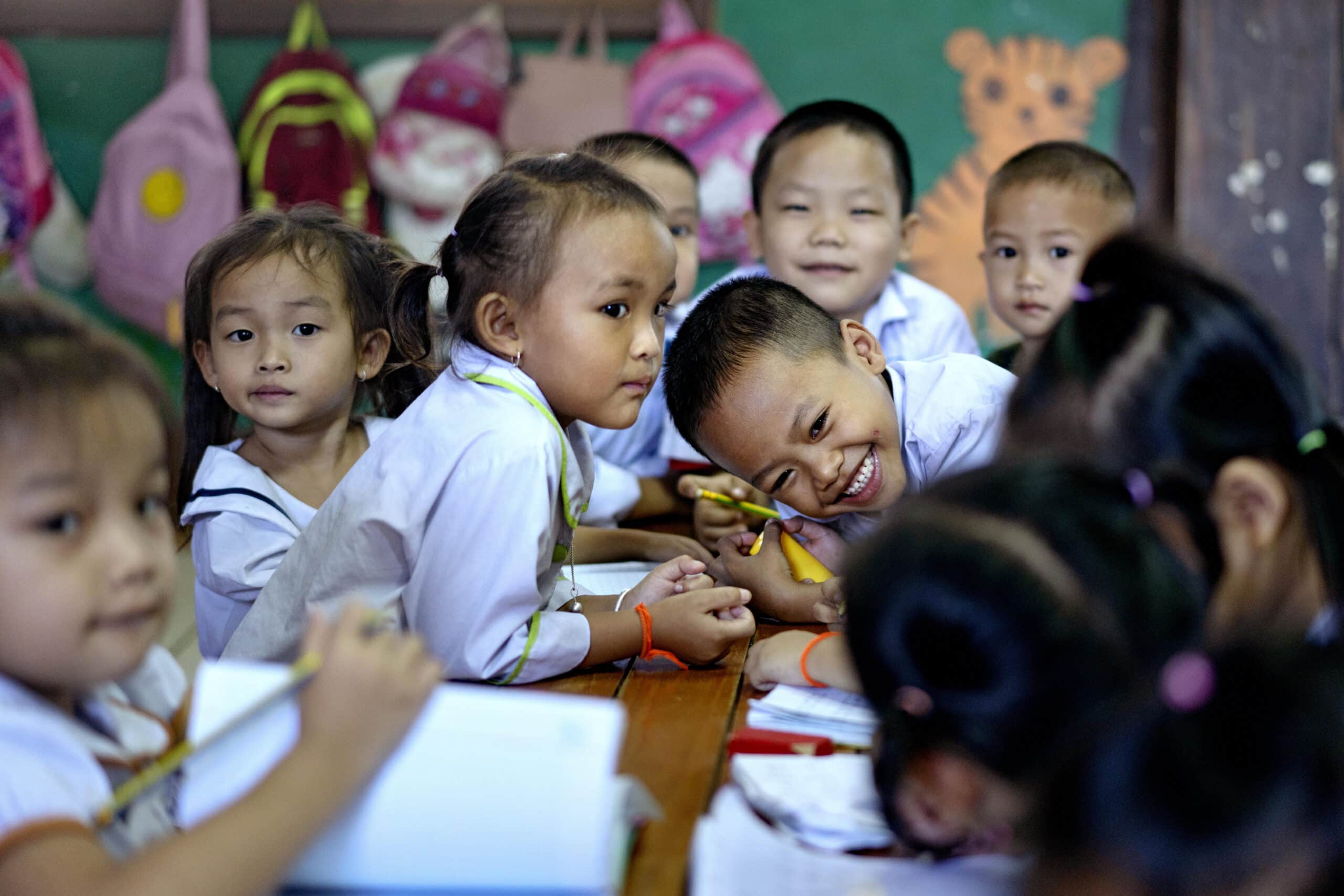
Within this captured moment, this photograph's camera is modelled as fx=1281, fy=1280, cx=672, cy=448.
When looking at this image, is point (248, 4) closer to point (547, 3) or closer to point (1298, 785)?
point (547, 3)

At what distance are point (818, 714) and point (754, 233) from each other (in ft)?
5.66

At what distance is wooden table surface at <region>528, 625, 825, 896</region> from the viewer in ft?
3.03

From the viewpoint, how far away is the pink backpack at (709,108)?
3.60 metres

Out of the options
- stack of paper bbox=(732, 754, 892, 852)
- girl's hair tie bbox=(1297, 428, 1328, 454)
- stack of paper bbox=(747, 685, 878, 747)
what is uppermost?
girl's hair tie bbox=(1297, 428, 1328, 454)

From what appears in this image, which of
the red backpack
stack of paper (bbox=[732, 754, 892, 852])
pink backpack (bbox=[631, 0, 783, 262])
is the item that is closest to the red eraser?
stack of paper (bbox=[732, 754, 892, 852])

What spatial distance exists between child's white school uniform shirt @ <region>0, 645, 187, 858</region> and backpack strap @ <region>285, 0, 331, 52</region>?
2953 millimetres

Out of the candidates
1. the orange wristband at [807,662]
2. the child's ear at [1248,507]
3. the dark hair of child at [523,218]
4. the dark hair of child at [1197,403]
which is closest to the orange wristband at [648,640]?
the orange wristband at [807,662]

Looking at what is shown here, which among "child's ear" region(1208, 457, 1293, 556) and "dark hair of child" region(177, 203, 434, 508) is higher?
"child's ear" region(1208, 457, 1293, 556)

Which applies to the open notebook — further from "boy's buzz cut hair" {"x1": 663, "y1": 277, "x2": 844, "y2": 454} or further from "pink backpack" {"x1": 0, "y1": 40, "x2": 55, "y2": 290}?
"pink backpack" {"x1": 0, "y1": 40, "x2": 55, "y2": 290}

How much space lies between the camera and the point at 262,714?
0.84 metres

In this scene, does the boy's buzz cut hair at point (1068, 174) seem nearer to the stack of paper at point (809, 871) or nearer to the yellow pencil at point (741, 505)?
the yellow pencil at point (741, 505)

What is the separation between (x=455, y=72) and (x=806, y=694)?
108 inches

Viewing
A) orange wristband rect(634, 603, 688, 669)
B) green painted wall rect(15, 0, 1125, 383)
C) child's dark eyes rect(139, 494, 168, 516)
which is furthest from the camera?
green painted wall rect(15, 0, 1125, 383)

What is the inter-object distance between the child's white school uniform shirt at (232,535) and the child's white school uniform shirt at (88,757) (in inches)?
24.0
